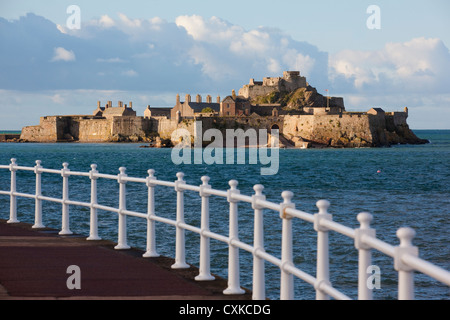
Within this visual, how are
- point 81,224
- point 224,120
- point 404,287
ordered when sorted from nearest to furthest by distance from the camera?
1. point 404,287
2. point 81,224
3. point 224,120

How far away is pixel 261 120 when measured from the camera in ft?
454

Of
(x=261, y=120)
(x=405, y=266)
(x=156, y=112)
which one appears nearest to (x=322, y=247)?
(x=405, y=266)

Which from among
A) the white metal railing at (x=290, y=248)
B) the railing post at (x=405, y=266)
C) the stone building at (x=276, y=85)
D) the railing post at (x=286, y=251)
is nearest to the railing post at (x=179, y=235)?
the white metal railing at (x=290, y=248)

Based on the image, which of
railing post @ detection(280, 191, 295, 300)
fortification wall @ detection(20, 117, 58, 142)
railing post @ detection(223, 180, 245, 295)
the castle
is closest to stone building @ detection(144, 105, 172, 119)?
the castle

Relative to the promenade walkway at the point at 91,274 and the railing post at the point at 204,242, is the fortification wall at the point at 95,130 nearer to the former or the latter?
the promenade walkway at the point at 91,274

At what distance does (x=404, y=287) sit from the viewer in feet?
13.9

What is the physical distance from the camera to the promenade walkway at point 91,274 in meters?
7.60

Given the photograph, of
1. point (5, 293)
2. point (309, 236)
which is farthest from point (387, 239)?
point (5, 293)

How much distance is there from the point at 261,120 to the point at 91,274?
13032 centimetres

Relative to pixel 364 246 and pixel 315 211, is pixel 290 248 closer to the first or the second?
pixel 364 246

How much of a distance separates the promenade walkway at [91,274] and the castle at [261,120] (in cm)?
12137

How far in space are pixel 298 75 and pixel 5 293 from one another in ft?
529
